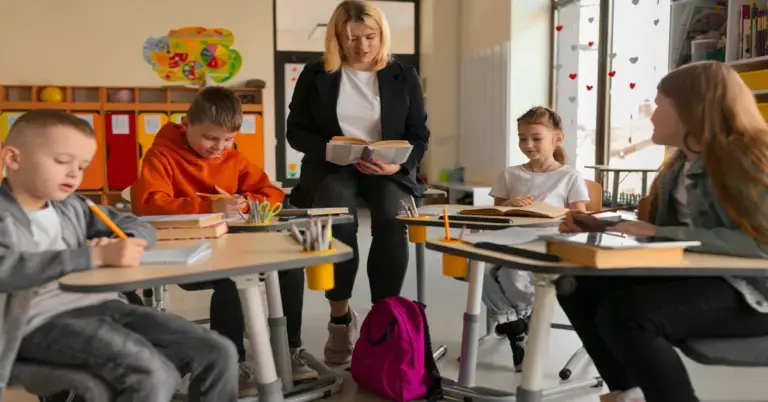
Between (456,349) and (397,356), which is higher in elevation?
(397,356)

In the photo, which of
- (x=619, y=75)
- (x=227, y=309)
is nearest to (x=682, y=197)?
(x=227, y=309)

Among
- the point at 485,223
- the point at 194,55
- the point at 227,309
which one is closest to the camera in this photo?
the point at 485,223

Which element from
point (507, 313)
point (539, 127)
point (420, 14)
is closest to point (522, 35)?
point (420, 14)

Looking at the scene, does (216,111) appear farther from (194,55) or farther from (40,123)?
(194,55)

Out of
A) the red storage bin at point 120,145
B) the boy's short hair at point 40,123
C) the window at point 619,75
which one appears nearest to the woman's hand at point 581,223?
the boy's short hair at point 40,123

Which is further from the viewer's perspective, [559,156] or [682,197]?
[559,156]

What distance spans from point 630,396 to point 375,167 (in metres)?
1.06

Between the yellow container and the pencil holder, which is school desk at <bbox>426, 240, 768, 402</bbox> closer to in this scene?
the pencil holder

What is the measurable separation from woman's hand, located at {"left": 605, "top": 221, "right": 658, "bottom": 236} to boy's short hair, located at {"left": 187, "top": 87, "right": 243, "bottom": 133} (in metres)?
1.14

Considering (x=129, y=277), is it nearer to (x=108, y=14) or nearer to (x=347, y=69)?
(x=347, y=69)

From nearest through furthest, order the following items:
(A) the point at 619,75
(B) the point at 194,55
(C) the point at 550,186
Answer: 1. (C) the point at 550,186
2. (A) the point at 619,75
3. (B) the point at 194,55

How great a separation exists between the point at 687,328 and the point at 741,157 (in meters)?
0.33

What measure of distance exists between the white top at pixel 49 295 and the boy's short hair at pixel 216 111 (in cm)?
72

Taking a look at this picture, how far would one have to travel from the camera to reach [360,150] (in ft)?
6.70
